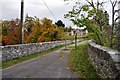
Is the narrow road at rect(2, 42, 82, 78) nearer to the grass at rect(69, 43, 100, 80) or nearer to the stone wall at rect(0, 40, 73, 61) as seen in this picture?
the grass at rect(69, 43, 100, 80)

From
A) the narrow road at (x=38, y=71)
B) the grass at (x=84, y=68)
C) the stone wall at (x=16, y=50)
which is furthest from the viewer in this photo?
the stone wall at (x=16, y=50)

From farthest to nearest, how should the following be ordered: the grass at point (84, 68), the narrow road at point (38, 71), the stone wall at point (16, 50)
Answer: the stone wall at point (16, 50)
the narrow road at point (38, 71)
the grass at point (84, 68)

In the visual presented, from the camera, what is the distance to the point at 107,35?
835 inches

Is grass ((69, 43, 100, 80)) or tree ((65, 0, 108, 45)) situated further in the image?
tree ((65, 0, 108, 45))

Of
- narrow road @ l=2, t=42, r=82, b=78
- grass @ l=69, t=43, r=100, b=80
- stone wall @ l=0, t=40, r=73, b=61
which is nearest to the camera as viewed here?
grass @ l=69, t=43, r=100, b=80

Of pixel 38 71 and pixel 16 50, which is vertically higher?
pixel 16 50

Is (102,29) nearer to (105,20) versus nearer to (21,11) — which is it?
(105,20)

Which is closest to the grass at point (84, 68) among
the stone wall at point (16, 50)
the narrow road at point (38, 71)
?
the narrow road at point (38, 71)

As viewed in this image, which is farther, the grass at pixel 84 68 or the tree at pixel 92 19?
the tree at pixel 92 19

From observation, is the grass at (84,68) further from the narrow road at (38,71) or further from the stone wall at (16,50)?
the stone wall at (16,50)

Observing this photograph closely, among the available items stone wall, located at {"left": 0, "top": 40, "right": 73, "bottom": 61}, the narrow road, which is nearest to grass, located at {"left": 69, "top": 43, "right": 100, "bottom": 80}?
the narrow road

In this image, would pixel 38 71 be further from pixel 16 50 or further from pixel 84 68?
pixel 16 50

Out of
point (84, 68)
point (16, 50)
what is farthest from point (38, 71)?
point (16, 50)

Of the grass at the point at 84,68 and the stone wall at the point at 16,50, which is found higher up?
the stone wall at the point at 16,50
